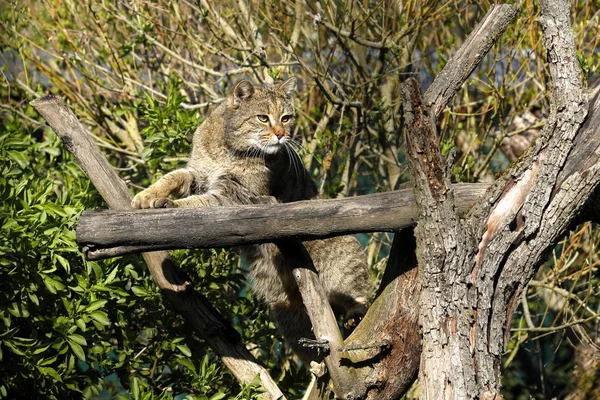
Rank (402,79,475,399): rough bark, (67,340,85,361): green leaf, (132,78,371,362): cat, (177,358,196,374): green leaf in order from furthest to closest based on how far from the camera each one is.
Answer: (132,78,371,362): cat → (177,358,196,374): green leaf → (67,340,85,361): green leaf → (402,79,475,399): rough bark

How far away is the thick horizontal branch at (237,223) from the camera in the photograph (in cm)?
333

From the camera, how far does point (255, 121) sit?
4707mm

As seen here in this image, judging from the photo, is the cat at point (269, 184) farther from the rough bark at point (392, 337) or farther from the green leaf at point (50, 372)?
the green leaf at point (50, 372)

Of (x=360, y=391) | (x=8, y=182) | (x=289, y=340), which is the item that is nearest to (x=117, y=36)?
(x=8, y=182)

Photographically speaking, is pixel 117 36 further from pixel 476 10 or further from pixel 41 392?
pixel 41 392

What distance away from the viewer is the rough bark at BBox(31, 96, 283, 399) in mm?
4055

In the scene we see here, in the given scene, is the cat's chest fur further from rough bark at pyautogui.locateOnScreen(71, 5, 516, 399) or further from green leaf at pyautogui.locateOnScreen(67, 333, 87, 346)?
rough bark at pyautogui.locateOnScreen(71, 5, 516, 399)

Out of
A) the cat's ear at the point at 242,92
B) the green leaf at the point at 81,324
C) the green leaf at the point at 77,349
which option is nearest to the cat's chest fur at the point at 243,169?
the cat's ear at the point at 242,92

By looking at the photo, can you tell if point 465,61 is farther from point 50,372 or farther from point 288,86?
point 50,372

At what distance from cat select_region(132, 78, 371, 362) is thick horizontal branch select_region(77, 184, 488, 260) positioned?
111 cm

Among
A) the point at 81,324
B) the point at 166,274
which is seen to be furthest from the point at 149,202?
the point at 81,324

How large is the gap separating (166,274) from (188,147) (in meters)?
1.40

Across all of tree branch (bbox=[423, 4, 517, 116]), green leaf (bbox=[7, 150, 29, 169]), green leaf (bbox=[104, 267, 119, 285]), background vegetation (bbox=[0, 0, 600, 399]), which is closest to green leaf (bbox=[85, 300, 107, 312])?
background vegetation (bbox=[0, 0, 600, 399])

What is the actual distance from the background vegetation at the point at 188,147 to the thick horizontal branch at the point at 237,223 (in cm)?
73
